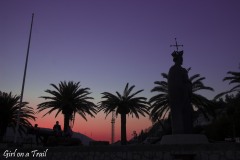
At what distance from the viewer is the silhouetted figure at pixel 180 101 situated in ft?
33.7

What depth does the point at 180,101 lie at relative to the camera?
1048 cm

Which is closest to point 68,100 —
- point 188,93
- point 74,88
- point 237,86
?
point 74,88

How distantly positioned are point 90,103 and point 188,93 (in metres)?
17.9

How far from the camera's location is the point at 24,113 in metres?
30.4

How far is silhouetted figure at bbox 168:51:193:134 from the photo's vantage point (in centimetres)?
1028

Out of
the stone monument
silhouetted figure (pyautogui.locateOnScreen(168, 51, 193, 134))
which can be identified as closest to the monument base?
the stone monument

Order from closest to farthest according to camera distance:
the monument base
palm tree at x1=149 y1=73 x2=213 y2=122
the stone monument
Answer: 1. the monument base
2. the stone monument
3. palm tree at x1=149 y1=73 x2=213 y2=122

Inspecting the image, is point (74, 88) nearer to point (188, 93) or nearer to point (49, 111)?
point (49, 111)

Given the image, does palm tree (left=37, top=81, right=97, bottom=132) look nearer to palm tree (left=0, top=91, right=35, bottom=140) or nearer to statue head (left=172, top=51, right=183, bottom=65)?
palm tree (left=0, top=91, right=35, bottom=140)

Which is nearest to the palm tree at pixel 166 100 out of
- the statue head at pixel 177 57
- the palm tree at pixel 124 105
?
the palm tree at pixel 124 105

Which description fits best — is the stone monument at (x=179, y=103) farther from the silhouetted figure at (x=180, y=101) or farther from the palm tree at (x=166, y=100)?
the palm tree at (x=166, y=100)

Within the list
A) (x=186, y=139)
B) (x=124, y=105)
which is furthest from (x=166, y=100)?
(x=186, y=139)

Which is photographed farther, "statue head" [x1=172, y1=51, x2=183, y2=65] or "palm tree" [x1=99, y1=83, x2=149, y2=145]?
"palm tree" [x1=99, y1=83, x2=149, y2=145]

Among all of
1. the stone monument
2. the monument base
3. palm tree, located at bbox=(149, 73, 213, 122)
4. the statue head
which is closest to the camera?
the monument base
